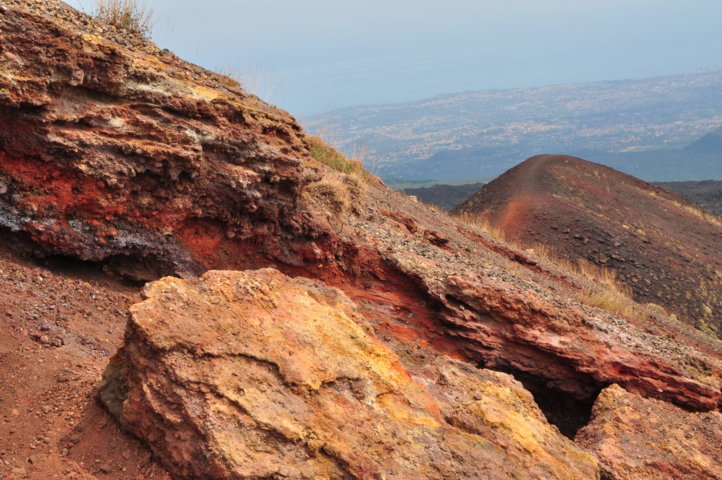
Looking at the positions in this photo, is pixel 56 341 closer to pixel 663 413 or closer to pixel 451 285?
pixel 451 285

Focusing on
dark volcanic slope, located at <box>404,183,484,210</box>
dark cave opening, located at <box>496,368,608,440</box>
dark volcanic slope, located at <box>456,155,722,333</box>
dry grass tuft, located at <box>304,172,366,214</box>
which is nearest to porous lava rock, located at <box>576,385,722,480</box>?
dark cave opening, located at <box>496,368,608,440</box>

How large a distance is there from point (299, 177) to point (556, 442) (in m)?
3.96

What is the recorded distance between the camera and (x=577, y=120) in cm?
Result: 19450

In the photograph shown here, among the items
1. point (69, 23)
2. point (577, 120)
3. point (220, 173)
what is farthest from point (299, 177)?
point (577, 120)

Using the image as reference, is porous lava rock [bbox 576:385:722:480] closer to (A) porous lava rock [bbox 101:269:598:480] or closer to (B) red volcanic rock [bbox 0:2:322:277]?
(A) porous lava rock [bbox 101:269:598:480]

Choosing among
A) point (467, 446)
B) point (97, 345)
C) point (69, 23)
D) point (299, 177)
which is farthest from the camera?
point (299, 177)

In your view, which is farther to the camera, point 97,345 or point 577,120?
point 577,120

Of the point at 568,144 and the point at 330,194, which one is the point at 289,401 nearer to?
the point at 330,194

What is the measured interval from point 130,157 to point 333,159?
888 centimetres

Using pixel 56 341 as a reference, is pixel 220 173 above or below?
above

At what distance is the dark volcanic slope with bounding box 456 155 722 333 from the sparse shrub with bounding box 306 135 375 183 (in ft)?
33.4

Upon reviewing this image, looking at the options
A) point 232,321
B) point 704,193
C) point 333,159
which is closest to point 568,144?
point 704,193

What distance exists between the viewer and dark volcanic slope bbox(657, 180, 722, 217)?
44.7 m

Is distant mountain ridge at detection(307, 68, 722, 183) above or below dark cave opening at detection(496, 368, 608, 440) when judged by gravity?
above
